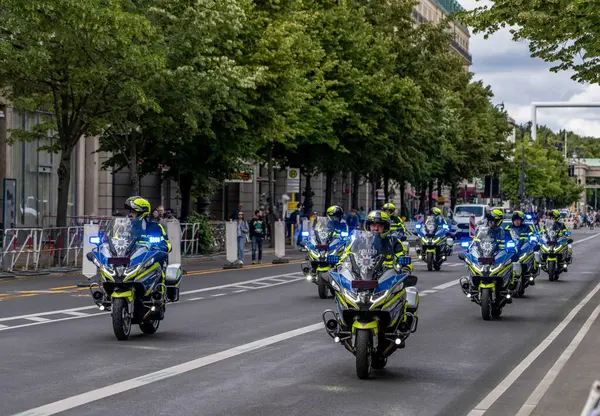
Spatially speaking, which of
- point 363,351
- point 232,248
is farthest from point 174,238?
point 363,351

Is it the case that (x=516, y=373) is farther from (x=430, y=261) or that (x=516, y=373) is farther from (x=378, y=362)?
(x=430, y=261)

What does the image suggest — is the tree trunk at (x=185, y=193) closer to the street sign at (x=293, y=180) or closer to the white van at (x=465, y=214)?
the street sign at (x=293, y=180)

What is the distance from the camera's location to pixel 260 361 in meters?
13.0

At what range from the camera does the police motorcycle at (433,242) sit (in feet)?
109

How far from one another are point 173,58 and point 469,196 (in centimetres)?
7955

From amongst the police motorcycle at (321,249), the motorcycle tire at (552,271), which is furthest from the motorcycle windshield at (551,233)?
the police motorcycle at (321,249)

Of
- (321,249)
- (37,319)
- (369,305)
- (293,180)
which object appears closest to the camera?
(369,305)

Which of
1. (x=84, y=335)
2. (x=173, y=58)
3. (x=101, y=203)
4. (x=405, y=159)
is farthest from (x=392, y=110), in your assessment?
(x=84, y=335)

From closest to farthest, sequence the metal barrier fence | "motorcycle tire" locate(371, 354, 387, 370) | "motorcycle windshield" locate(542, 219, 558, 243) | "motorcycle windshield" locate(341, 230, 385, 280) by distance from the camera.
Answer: "motorcycle windshield" locate(341, 230, 385, 280) → "motorcycle tire" locate(371, 354, 387, 370) → the metal barrier fence → "motorcycle windshield" locate(542, 219, 558, 243)

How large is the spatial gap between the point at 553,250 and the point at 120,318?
17.7 m

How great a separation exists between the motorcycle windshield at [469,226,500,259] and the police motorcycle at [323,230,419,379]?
6463mm

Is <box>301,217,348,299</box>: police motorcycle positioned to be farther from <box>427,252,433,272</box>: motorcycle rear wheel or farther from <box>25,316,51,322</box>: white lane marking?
<box>427,252,433,272</box>: motorcycle rear wheel

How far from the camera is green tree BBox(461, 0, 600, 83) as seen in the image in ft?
69.1

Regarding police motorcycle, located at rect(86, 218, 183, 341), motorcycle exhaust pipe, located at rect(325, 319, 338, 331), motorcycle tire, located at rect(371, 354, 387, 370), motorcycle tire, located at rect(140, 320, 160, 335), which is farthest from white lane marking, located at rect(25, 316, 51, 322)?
motorcycle exhaust pipe, located at rect(325, 319, 338, 331)
